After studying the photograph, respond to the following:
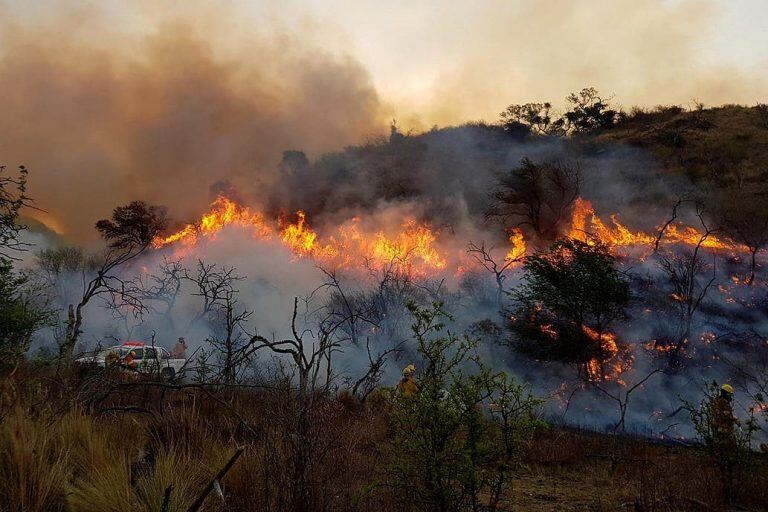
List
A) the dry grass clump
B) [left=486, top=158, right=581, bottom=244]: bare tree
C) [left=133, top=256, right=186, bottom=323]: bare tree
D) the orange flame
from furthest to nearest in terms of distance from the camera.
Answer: [left=486, top=158, right=581, bottom=244]: bare tree
the orange flame
[left=133, top=256, right=186, bottom=323]: bare tree
the dry grass clump

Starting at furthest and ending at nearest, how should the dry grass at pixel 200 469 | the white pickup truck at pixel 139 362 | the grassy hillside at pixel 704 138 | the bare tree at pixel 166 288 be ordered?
A: the grassy hillside at pixel 704 138 < the bare tree at pixel 166 288 < the white pickup truck at pixel 139 362 < the dry grass at pixel 200 469

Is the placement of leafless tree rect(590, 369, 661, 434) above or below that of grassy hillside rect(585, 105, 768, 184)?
below

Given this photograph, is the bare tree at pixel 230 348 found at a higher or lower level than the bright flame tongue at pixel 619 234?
lower

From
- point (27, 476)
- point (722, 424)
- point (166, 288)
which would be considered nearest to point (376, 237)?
point (166, 288)

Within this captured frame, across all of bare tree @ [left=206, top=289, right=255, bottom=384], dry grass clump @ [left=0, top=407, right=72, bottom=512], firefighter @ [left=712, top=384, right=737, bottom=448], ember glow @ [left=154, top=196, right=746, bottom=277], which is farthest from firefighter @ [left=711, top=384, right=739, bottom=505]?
ember glow @ [left=154, top=196, right=746, bottom=277]

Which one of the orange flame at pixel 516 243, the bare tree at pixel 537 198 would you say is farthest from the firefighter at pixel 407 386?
the bare tree at pixel 537 198

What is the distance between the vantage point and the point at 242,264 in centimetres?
4784

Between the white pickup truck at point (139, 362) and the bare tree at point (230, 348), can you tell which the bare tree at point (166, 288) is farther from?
the white pickup truck at point (139, 362)

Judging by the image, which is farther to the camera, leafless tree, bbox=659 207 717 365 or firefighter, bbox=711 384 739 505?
leafless tree, bbox=659 207 717 365

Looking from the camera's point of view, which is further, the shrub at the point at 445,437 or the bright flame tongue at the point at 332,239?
the bright flame tongue at the point at 332,239

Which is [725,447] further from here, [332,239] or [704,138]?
[704,138]

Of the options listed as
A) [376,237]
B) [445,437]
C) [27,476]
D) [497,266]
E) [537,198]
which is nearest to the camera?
[27,476]

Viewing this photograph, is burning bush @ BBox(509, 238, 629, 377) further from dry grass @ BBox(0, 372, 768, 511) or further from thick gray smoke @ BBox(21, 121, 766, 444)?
dry grass @ BBox(0, 372, 768, 511)

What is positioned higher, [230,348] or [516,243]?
[516,243]
